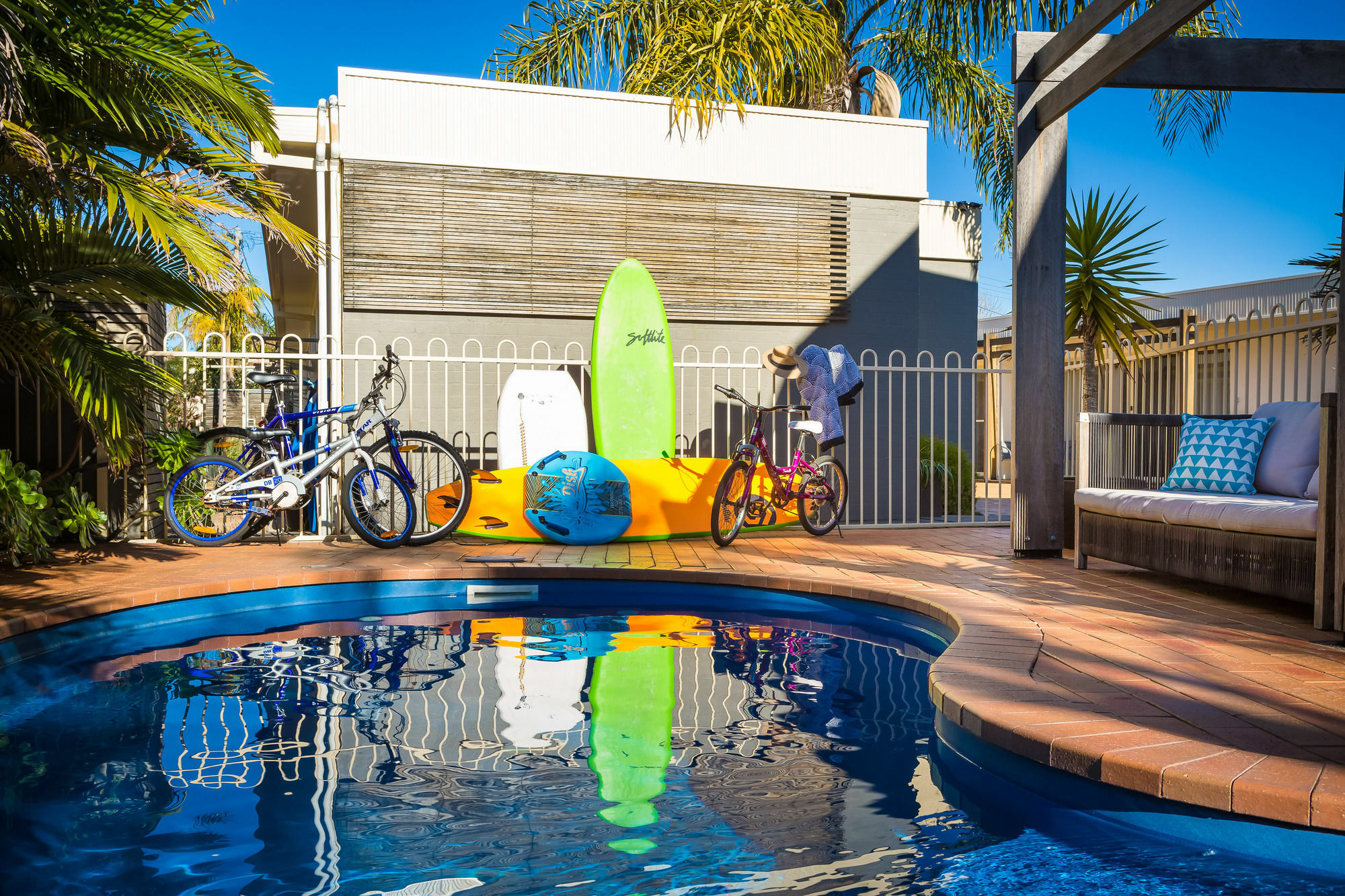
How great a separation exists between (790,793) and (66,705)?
2.56 meters

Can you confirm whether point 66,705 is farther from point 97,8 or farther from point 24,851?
point 97,8

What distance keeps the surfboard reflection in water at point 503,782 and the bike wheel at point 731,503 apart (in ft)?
8.33

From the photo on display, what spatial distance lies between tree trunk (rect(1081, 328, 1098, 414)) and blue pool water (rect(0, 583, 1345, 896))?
4.55 m

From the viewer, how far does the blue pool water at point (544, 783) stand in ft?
6.33

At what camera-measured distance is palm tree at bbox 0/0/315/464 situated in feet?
14.2

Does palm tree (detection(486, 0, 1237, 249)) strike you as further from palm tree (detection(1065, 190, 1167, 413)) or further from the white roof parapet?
palm tree (detection(1065, 190, 1167, 413))

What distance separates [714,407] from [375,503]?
13.1 ft

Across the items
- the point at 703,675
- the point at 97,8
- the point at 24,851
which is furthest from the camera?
the point at 97,8

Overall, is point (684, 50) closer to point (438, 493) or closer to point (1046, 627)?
point (438, 493)

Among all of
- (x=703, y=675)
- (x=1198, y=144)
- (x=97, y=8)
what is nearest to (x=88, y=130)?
(x=97, y=8)

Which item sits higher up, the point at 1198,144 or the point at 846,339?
the point at 1198,144

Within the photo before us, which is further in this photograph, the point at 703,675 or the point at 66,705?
the point at 703,675

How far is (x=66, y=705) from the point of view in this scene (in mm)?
3246

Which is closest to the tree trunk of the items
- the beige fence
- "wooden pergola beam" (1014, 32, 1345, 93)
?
the beige fence
